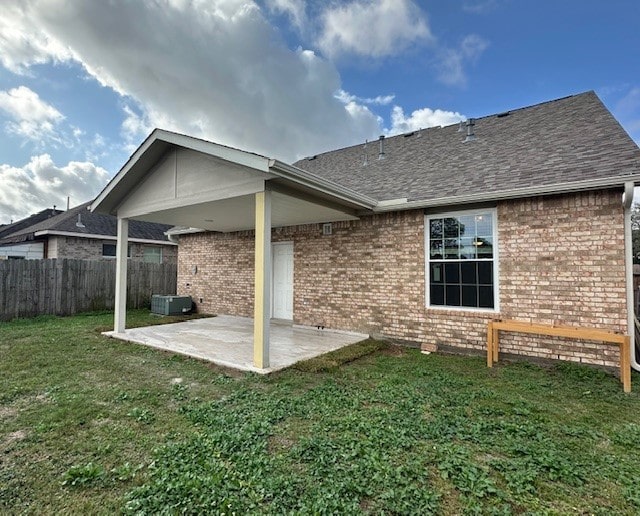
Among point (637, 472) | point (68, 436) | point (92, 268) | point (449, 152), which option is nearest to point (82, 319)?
point (92, 268)

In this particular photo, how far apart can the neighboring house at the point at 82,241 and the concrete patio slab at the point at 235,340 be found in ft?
31.1

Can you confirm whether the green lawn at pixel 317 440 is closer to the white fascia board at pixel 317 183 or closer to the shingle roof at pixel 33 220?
the white fascia board at pixel 317 183

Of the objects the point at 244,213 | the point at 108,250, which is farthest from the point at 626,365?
the point at 108,250

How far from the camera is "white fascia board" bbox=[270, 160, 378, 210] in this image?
464 centimetres

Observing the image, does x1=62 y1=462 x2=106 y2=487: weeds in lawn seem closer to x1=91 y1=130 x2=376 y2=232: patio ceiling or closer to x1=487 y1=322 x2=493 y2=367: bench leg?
x1=91 y1=130 x2=376 y2=232: patio ceiling

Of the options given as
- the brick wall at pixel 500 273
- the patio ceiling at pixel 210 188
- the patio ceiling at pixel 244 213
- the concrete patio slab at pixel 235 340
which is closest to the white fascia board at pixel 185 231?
the patio ceiling at pixel 244 213

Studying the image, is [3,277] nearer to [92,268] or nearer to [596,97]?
[92,268]

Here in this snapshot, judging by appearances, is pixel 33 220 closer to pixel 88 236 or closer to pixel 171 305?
pixel 88 236

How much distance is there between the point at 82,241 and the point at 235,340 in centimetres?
1328

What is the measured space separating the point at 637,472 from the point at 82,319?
12.3m

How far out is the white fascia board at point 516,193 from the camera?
4.72m

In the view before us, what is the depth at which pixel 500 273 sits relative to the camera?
587 centimetres

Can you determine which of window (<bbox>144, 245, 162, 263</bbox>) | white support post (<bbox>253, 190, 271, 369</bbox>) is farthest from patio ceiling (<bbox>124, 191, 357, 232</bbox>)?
window (<bbox>144, 245, 162, 263</bbox>)

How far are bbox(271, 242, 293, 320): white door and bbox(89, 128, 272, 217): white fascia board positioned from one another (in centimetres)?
426
